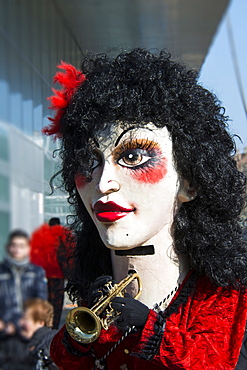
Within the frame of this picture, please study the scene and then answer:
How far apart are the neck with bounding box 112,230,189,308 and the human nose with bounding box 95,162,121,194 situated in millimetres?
274

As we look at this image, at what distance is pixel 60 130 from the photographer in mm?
1930

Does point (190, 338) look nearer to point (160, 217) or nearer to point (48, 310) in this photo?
point (160, 217)

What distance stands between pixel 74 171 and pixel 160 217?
1.26 ft

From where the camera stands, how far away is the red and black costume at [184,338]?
5.10ft

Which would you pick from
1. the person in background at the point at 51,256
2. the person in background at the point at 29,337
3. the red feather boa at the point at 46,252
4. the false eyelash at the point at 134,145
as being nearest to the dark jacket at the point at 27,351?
the person in background at the point at 29,337

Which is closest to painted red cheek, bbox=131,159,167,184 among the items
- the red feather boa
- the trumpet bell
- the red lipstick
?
the red lipstick

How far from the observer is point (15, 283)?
13.8ft

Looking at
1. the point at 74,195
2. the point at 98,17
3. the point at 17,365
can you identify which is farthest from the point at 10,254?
the point at 98,17

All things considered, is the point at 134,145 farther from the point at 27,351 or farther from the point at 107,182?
the point at 27,351

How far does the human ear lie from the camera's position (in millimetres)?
1824

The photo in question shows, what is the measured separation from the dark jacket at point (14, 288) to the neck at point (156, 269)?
260 centimetres

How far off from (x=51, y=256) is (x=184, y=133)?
3472 millimetres

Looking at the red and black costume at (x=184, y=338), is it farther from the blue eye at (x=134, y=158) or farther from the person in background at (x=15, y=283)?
the person in background at (x=15, y=283)

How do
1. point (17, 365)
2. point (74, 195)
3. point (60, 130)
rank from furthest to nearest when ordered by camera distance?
point (17, 365), point (74, 195), point (60, 130)
